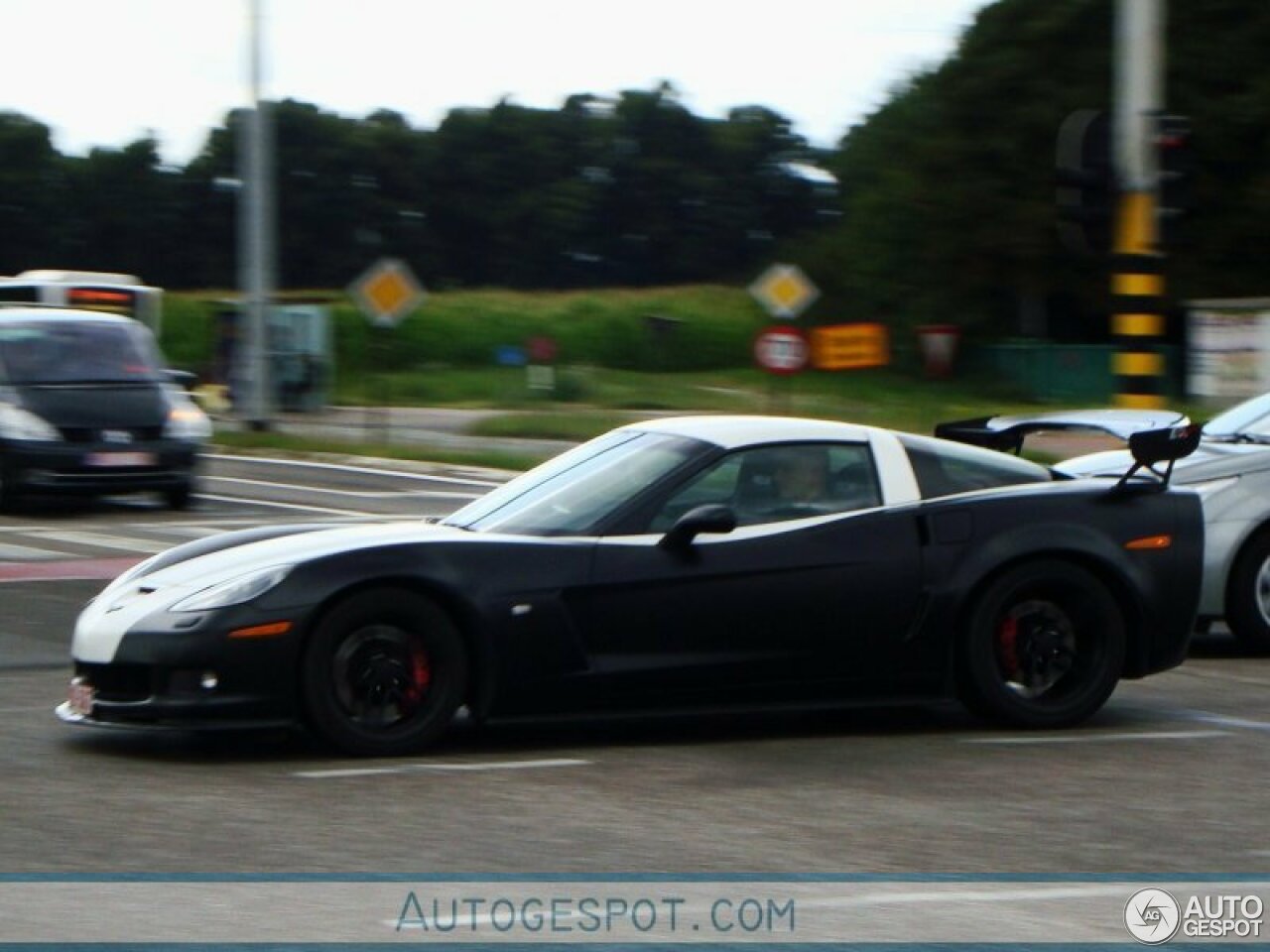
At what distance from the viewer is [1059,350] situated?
47.7 m

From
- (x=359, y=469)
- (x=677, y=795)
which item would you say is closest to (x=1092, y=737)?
(x=677, y=795)

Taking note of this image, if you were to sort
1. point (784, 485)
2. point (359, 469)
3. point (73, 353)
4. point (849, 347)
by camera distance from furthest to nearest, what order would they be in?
point (849, 347), point (359, 469), point (73, 353), point (784, 485)

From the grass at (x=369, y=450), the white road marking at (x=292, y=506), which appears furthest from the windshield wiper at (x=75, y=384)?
the grass at (x=369, y=450)

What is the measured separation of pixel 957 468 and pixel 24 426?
40.2 ft

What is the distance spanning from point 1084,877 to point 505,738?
2.78m

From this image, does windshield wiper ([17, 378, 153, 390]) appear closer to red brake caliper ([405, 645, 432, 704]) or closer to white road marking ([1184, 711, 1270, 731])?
red brake caliper ([405, 645, 432, 704])

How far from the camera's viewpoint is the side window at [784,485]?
26.3 ft

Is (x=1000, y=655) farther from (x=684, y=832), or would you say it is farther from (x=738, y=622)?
(x=684, y=832)

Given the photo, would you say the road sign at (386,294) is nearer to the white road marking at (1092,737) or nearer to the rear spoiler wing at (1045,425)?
the rear spoiler wing at (1045,425)

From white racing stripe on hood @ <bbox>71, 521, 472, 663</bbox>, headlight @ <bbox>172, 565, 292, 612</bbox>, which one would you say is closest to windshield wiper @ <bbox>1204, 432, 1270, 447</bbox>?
white racing stripe on hood @ <bbox>71, 521, 472, 663</bbox>

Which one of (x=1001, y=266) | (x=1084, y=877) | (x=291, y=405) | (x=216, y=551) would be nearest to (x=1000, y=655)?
(x=1084, y=877)

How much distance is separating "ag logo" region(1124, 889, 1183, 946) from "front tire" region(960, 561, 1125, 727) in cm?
259

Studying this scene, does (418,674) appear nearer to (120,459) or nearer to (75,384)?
(120,459)

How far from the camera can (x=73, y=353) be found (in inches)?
779
